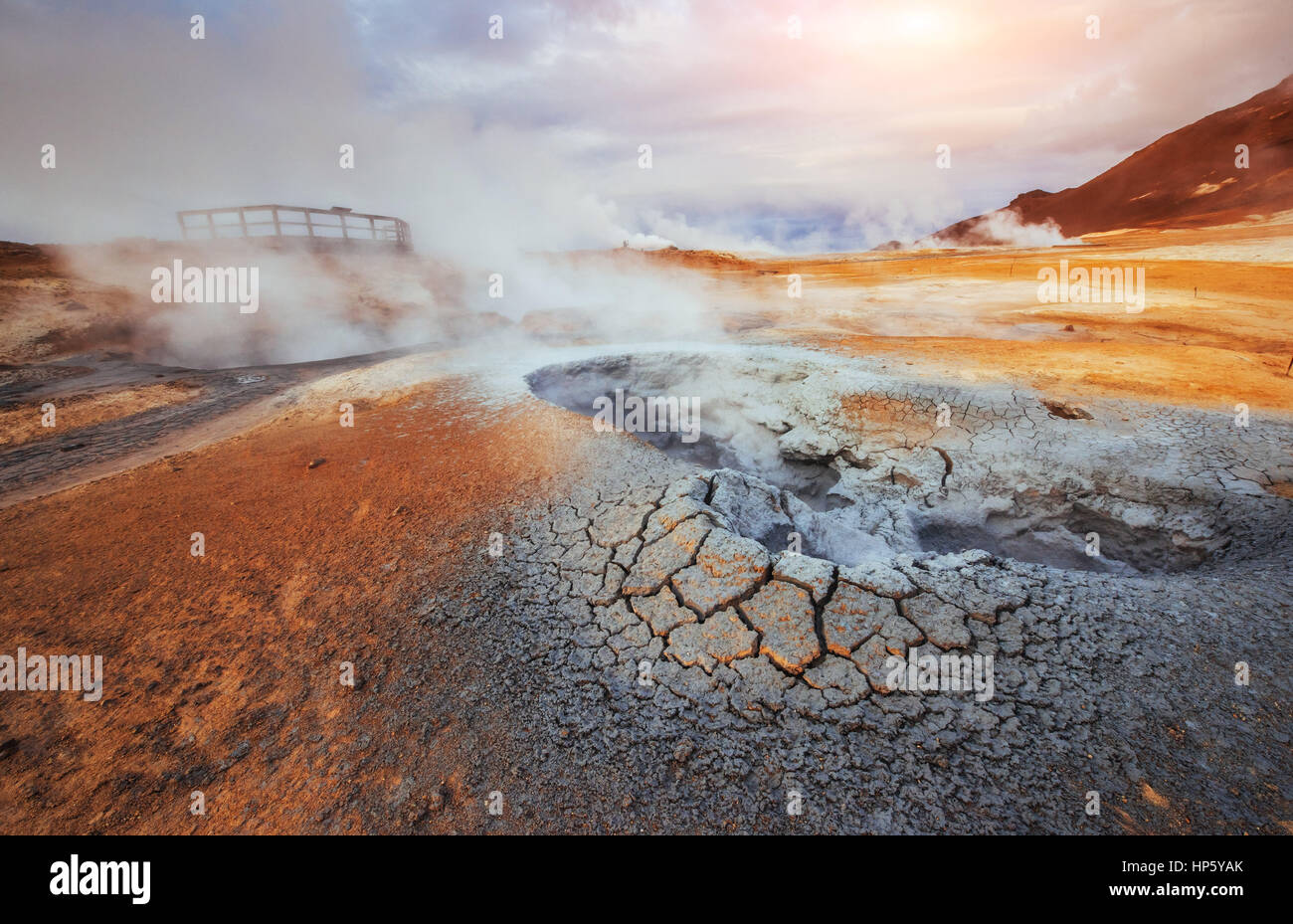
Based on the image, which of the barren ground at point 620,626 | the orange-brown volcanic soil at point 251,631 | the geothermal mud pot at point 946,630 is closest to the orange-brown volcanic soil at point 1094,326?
the barren ground at point 620,626

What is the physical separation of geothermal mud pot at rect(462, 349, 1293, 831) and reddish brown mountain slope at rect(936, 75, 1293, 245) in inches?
1750

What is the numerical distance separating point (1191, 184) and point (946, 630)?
68.0 m

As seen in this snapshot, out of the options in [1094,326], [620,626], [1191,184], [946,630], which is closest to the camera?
[946,630]

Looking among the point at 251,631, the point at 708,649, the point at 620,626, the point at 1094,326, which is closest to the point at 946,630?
the point at 708,649

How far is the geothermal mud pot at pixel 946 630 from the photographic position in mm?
1819

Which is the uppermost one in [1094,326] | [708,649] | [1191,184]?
[1191,184]

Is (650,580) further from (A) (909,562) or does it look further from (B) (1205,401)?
(B) (1205,401)

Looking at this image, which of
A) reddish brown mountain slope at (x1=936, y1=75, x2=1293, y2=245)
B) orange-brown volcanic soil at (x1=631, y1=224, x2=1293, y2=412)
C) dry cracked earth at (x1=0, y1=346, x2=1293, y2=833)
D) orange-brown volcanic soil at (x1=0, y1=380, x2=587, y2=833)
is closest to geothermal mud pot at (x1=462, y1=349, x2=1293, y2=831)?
dry cracked earth at (x1=0, y1=346, x2=1293, y2=833)

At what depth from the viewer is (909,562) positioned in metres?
2.93

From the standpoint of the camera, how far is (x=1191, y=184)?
142ft

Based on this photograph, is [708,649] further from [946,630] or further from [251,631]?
[251,631]

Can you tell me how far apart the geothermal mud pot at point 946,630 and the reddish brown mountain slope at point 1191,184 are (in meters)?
44.4
